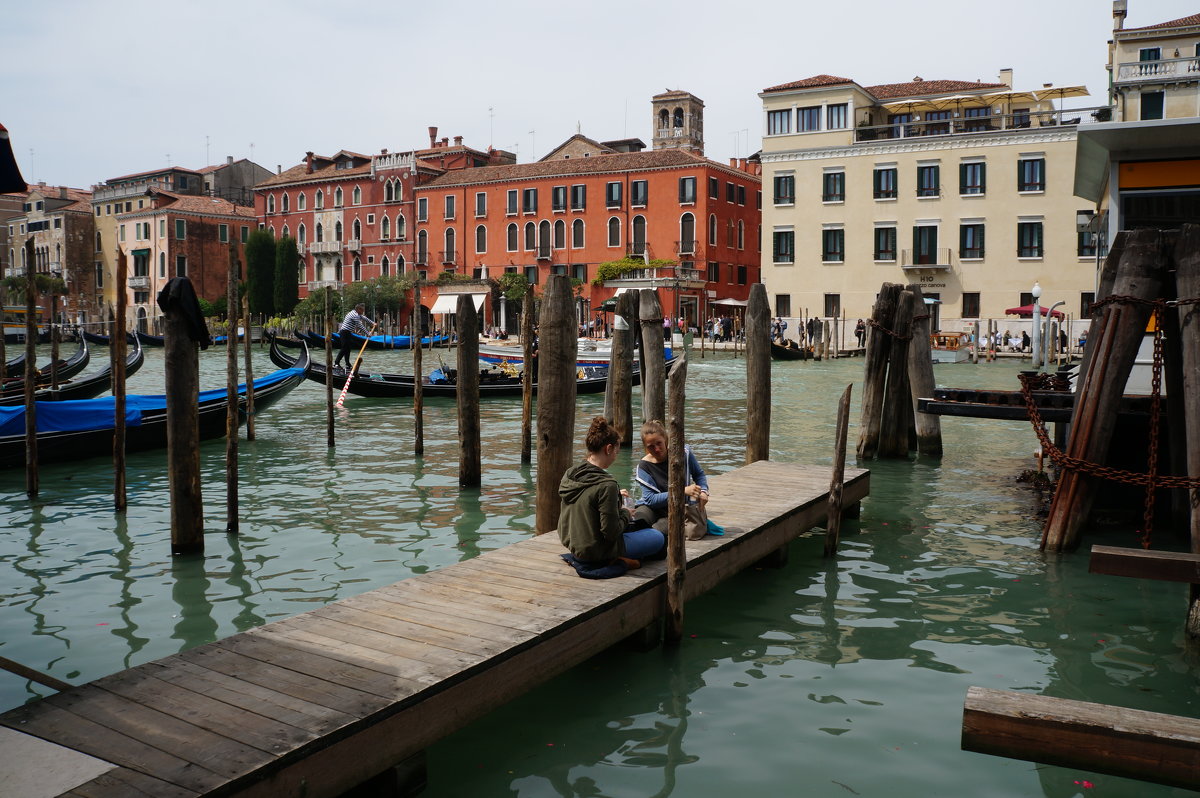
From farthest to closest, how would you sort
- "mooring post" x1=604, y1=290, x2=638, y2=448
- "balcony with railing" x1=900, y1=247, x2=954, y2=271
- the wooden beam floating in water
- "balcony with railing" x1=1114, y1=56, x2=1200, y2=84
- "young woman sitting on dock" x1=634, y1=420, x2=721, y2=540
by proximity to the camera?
"balcony with railing" x1=900, y1=247, x2=954, y2=271, "balcony with railing" x1=1114, y1=56, x2=1200, y2=84, "mooring post" x1=604, y1=290, x2=638, y2=448, "young woman sitting on dock" x1=634, y1=420, x2=721, y2=540, the wooden beam floating in water

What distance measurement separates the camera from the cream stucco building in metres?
33.3

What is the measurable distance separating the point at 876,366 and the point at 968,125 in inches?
1069

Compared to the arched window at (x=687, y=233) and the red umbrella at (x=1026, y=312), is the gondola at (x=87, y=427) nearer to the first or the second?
the red umbrella at (x=1026, y=312)

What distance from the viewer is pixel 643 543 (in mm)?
5539

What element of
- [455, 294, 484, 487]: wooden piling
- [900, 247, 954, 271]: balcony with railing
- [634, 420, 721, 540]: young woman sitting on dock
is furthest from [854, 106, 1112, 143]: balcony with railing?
[634, 420, 721, 540]: young woman sitting on dock

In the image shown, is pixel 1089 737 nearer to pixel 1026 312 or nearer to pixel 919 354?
pixel 919 354

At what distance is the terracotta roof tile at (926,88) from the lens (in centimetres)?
3631

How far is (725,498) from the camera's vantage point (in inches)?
298

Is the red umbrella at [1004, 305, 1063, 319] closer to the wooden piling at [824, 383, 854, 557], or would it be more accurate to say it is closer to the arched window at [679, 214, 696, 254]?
the arched window at [679, 214, 696, 254]

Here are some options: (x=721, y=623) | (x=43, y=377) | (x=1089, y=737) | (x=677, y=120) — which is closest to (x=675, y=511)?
(x=721, y=623)

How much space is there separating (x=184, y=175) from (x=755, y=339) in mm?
60794

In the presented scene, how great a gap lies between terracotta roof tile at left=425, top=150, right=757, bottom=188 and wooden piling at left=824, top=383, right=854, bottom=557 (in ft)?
117

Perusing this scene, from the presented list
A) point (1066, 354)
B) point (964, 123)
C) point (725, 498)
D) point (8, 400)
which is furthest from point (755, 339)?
point (964, 123)

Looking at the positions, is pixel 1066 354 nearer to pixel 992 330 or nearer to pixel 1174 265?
pixel 992 330
